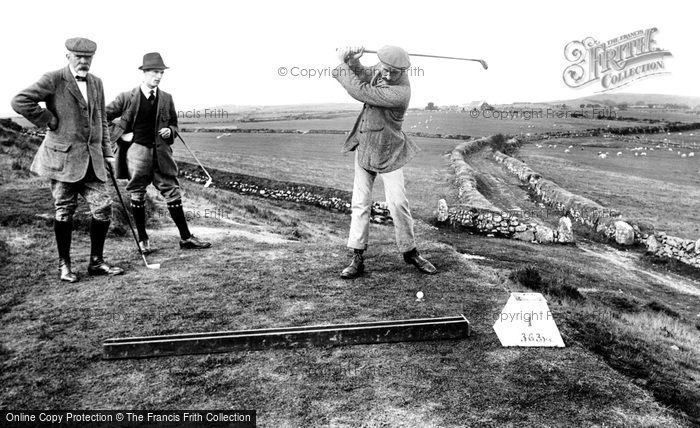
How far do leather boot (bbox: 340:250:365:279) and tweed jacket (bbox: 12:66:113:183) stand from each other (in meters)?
3.22

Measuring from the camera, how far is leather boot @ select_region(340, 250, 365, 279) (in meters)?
6.37

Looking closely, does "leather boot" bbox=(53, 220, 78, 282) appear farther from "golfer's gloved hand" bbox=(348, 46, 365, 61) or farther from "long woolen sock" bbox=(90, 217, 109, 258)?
"golfer's gloved hand" bbox=(348, 46, 365, 61)

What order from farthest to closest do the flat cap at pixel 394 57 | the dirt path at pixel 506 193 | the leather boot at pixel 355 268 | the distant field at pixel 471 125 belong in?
the distant field at pixel 471 125 → the dirt path at pixel 506 193 → the leather boot at pixel 355 268 → the flat cap at pixel 394 57

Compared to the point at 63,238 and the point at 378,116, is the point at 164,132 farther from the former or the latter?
the point at 378,116

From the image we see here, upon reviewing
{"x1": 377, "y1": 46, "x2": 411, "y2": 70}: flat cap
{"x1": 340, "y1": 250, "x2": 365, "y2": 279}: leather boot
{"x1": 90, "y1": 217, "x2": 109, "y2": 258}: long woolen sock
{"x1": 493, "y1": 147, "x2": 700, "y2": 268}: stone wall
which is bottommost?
{"x1": 493, "y1": 147, "x2": 700, "y2": 268}: stone wall

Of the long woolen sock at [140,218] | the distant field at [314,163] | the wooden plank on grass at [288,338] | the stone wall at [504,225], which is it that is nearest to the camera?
the wooden plank on grass at [288,338]

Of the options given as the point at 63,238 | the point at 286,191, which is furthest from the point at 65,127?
the point at 286,191

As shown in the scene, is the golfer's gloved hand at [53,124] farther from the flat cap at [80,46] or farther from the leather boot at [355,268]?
the leather boot at [355,268]

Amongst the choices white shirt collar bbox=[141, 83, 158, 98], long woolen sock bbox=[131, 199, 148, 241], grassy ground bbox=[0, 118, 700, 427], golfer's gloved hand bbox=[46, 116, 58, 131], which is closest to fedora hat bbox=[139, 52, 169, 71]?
white shirt collar bbox=[141, 83, 158, 98]

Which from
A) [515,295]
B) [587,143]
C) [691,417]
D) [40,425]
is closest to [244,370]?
[40,425]

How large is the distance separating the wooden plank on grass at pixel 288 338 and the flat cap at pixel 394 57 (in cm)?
304

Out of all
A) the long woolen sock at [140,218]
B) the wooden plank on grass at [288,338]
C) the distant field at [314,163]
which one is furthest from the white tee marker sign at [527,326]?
the distant field at [314,163]

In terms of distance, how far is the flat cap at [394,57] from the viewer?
20.0 feet

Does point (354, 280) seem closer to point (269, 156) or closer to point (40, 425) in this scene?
point (40, 425)
